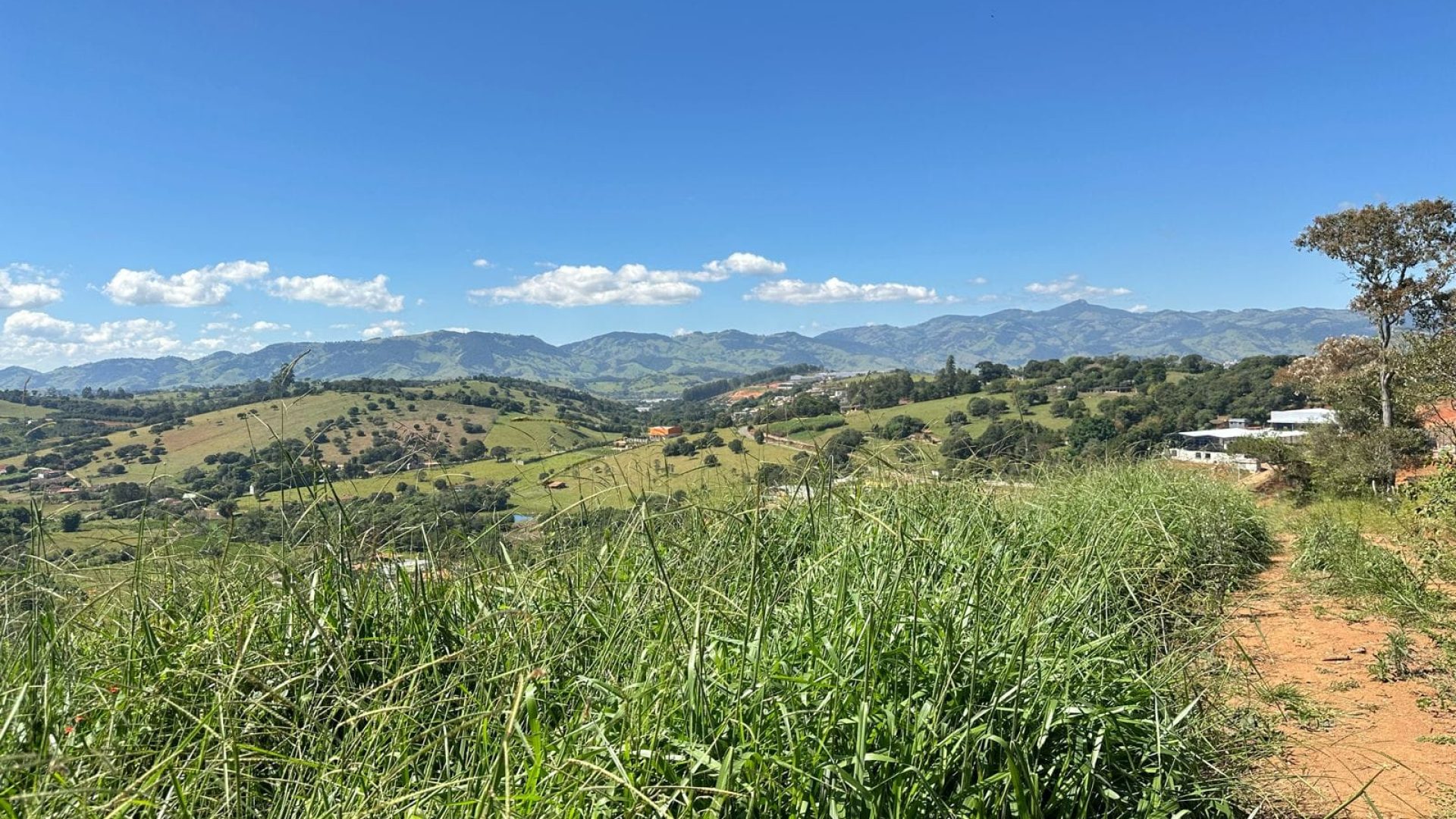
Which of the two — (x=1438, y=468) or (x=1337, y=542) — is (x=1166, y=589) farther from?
(x=1438, y=468)

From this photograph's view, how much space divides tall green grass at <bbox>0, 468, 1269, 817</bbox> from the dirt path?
0.57 metres

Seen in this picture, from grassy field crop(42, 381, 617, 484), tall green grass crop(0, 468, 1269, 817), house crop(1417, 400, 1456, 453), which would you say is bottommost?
house crop(1417, 400, 1456, 453)

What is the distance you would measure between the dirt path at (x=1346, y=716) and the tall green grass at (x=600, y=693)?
0.57 meters

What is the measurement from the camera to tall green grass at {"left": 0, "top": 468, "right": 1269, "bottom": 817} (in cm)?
187

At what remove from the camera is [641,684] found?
2.12m

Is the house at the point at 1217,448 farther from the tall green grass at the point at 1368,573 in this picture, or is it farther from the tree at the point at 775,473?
the tree at the point at 775,473

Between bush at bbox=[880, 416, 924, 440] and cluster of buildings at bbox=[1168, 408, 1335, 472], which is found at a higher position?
bush at bbox=[880, 416, 924, 440]

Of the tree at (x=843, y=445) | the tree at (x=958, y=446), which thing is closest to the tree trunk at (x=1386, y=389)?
the tree at (x=958, y=446)

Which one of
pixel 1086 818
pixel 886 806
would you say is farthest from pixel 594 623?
pixel 1086 818

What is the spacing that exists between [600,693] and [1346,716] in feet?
13.8

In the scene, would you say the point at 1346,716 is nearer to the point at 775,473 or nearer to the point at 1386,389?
the point at 775,473

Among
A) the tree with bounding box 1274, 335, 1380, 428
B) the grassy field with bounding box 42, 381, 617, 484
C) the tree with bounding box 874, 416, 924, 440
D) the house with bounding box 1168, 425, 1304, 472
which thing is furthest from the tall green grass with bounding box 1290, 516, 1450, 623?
the tree with bounding box 1274, 335, 1380, 428

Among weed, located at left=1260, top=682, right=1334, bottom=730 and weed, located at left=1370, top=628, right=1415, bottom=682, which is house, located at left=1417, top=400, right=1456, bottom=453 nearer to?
weed, located at left=1370, top=628, right=1415, bottom=682

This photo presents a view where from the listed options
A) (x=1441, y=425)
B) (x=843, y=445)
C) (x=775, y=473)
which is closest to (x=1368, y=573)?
(x=843, y=445)
